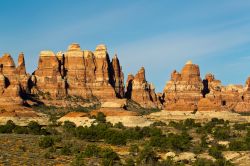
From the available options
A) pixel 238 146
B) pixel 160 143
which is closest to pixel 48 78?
pixel 160 143

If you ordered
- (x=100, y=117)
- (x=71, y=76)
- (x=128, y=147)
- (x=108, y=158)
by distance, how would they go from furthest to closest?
(x=71, y=76) → (x=100, y=117) → (x=128, y=147) → (x=108, y=158)

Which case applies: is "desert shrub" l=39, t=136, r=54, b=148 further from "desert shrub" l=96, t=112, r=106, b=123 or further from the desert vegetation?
"desert shrub" l=96, t=112, r=106, b=123

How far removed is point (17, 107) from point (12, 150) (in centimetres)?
8950

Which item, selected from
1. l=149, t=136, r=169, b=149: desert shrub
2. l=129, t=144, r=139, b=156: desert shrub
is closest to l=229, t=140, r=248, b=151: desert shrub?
l=149, t=136, r=169, b=149: desert shrub

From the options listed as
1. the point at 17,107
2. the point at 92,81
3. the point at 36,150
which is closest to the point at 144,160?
the point at 36,150

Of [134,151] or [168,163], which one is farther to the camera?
[134,151]

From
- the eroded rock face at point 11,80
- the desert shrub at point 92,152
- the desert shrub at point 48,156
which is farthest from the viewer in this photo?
the eroded rock face at point 11,80

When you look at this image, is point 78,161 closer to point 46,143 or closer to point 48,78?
point 46,143

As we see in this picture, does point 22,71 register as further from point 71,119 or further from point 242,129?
point 242,129

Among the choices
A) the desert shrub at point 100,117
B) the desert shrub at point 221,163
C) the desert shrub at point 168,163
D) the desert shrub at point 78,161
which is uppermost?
the desert shrub at point 100,117

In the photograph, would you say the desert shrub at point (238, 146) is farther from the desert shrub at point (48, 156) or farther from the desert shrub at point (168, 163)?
the desert shrub at point (48, 156)

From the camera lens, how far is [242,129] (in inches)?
3981

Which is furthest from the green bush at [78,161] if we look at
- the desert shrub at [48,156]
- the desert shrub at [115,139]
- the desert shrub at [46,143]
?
the desert shrub at [115,139]

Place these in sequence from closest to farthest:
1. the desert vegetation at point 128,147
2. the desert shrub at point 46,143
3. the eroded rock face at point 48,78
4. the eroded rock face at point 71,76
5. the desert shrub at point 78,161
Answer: the desert shrub at point 78,161 → the desert vegetation at point 128,147 → the desert shrub at point 46,143 → the eroded rock face at point 48,78 → the eroded rock face at point 71,76
